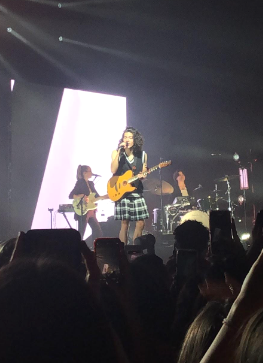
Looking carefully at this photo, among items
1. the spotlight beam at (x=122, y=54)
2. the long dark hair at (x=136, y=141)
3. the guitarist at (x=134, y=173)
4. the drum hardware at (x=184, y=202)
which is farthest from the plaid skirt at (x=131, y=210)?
the spotlight beam at (x=122, y=54)

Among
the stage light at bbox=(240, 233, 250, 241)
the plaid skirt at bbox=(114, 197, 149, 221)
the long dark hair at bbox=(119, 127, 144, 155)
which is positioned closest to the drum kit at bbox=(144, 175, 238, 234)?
the stage light at bbox=(240, 233, 250, 241)

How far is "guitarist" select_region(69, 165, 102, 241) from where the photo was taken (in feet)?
24.9

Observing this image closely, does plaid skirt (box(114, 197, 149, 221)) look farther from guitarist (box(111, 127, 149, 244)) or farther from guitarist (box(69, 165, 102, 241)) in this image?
guitarist (box(69, 165, 102, 241))

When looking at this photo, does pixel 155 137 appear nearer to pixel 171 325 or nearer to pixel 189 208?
pixel 189 208

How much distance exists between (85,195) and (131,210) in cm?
200

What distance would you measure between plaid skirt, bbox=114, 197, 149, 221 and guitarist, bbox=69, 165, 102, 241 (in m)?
1.80

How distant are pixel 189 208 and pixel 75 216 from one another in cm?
238

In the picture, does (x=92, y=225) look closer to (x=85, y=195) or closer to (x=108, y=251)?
(x=85, y=195)

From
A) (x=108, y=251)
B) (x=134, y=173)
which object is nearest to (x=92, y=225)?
(x=134, y=173)

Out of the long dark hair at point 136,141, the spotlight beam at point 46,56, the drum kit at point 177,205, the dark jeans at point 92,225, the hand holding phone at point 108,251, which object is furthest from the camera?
the drum kit at point 177,205

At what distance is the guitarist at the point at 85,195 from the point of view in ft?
24.9

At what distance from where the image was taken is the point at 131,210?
19.2 ft

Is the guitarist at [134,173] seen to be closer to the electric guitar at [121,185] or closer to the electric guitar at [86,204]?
the electric guitar at [121,185]

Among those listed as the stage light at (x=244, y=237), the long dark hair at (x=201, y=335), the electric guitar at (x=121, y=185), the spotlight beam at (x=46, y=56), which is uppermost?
the spotlight beam at (x=46, y=56)
